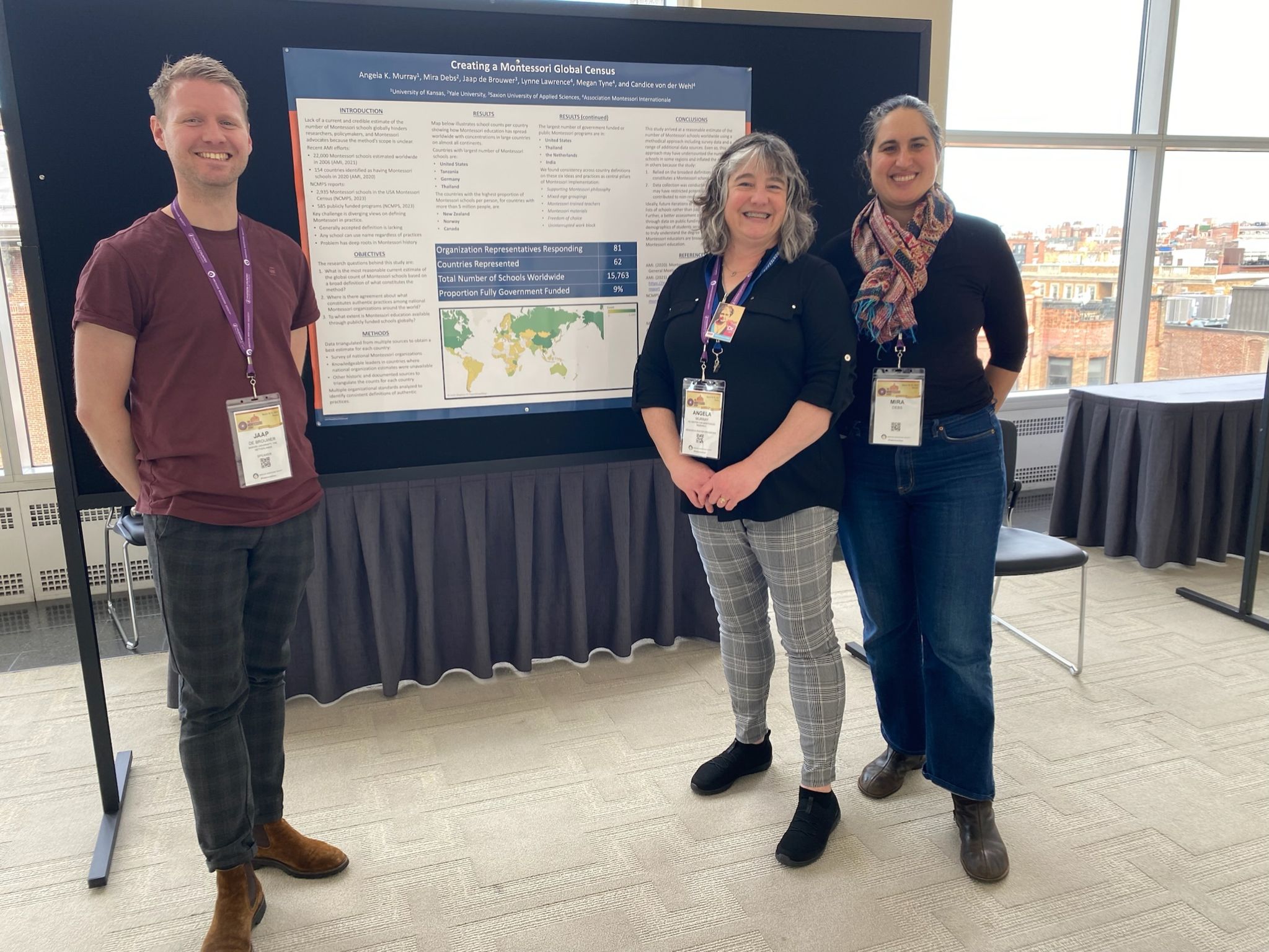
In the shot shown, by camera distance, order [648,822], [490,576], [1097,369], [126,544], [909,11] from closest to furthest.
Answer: [648,822], [490,576], [126,544], [909,11], [1097,369]

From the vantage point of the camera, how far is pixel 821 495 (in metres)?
1.94

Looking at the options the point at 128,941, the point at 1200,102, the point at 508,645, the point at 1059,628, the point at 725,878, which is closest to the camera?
the point at 128,941

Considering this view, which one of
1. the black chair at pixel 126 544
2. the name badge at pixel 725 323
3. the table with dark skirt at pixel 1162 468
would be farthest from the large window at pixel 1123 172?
the black chair at pixel 126 544

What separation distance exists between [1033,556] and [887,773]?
874mm

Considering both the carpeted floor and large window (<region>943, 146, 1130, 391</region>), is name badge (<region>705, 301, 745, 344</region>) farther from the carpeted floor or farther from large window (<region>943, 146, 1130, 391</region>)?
large window (<region>943, 146, 1130, 391</region>)

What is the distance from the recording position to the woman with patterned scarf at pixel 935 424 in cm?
188

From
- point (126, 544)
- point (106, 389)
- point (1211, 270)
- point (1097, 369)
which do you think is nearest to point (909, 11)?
point (1097, 369)

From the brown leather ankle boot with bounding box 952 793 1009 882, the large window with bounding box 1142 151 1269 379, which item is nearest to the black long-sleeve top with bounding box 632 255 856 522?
the brown leather ankle boot with bounding box 952 793 1009 882

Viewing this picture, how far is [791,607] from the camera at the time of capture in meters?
2.00

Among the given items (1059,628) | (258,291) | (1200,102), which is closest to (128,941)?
(258,291)

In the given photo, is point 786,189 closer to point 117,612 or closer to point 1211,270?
point 117,612

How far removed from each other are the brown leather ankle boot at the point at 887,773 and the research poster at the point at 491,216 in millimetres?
1198

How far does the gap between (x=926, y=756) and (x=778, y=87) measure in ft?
5.91

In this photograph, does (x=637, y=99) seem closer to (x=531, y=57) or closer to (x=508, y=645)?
A: (x=531, y=57)
